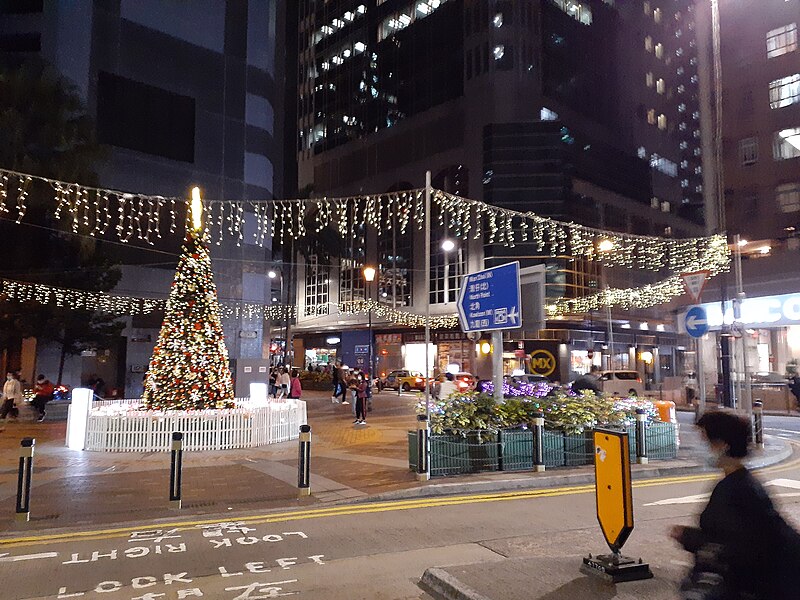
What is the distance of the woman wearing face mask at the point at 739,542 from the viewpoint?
2.95 metres

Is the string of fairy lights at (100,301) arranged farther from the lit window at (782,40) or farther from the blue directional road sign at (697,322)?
the lit window at (782,40)

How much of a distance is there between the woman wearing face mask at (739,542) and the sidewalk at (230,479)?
22.2 feet

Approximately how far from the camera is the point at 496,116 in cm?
4856

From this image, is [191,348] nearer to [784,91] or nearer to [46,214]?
[46,214]

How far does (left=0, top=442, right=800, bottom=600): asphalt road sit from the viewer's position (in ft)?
18.9

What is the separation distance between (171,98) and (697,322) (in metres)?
24.6

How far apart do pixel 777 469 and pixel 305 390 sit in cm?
3412

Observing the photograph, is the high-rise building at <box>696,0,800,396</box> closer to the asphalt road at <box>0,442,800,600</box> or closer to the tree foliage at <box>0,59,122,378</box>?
the asphalt road at <box>0,442,800,600</box>

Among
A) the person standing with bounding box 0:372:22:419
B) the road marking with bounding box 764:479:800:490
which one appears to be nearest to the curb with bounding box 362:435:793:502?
the road marking with bounding box 764:479:800:490

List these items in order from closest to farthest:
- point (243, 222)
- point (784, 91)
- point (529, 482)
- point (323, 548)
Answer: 1. point (323, 548)
2. point (529, 482)
3. point (243, 222)
4. point (784, 91)

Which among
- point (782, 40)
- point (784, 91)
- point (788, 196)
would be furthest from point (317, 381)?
point (782, 40)

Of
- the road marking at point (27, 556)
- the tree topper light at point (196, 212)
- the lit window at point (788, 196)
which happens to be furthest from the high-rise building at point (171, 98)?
the lit window at point (788, 196)

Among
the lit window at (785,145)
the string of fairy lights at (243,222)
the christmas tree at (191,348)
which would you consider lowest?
the christmas tree at (191,348)

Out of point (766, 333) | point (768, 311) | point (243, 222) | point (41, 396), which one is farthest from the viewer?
point (766, 333)
